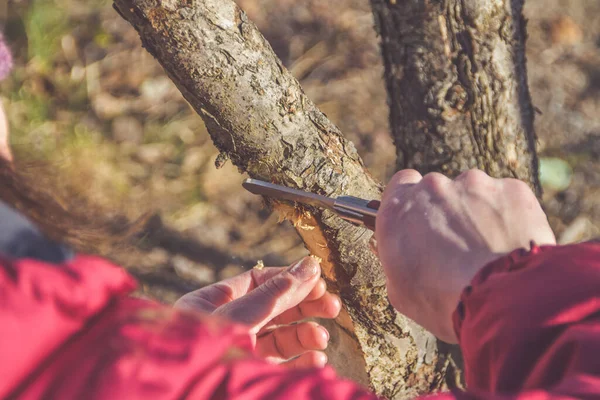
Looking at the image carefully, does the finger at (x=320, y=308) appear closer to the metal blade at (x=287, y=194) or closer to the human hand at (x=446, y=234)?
the metal blade at (x=287, y=194)

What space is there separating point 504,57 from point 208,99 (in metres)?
0.71

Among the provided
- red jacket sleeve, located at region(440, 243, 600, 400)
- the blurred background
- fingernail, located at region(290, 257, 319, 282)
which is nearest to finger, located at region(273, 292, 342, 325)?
fingernail, located at region(290, 257, 319, 282)

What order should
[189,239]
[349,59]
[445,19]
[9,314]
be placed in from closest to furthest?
[9,314] → [445,19] → [189,239] → [349,59]

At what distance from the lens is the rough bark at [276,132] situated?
2.88ft

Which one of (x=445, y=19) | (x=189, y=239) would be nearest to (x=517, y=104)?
(x=445, y=19)

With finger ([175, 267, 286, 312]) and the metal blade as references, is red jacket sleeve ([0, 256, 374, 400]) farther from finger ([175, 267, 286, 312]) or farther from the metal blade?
finger ([175, 267, 286, 312])

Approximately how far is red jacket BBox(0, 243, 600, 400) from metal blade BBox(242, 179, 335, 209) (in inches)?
15.4

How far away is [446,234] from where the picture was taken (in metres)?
0.70

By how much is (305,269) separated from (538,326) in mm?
631

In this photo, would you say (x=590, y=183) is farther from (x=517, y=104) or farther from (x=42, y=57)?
(x=42, y=57)

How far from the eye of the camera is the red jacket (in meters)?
0.46

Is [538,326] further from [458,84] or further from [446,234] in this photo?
[458,84]

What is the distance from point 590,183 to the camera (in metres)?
2.35

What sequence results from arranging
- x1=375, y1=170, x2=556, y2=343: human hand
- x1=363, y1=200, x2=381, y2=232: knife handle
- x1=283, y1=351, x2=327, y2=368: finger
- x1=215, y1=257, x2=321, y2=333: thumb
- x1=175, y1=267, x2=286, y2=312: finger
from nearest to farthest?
1. x1=375, y1=170, x2=556, y2=343: human hand
2. x1=363, y1=200, x2=381, y2=232: knife handle
3. x1=215, y1=257, x2=321, y2=333: thumb
4. x1=175, y1=267, x2=286, y2=312: finger
5. x1=283, y1=351, x2=327, y2=368: finger
